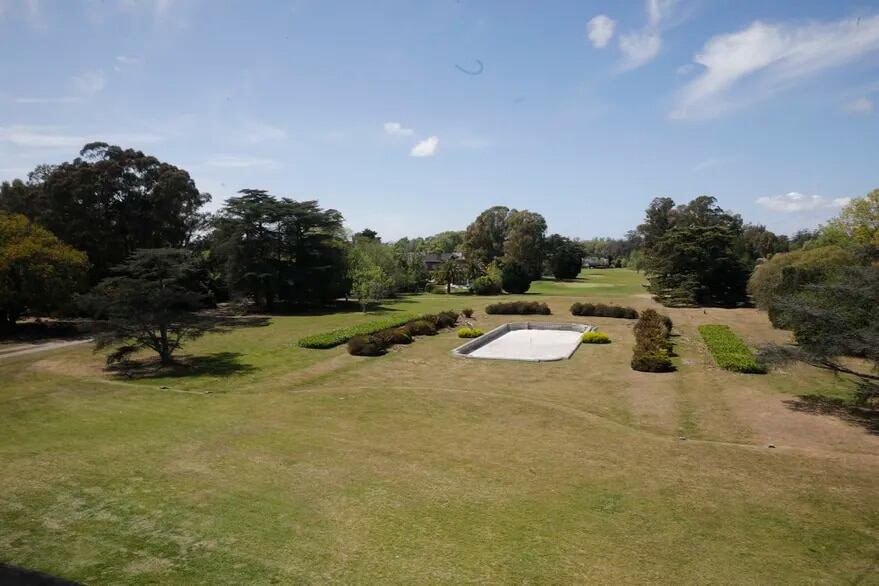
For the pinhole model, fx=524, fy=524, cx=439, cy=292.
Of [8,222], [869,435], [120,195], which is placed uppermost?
[120,195]

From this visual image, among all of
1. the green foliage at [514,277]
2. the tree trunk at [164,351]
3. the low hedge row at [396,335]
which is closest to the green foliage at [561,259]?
the green foliage at [514,277]

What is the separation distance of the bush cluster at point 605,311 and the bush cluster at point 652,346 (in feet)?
16.8

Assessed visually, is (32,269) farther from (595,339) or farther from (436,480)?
(595,339)

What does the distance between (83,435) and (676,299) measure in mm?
45899

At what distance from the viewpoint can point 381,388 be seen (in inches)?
734

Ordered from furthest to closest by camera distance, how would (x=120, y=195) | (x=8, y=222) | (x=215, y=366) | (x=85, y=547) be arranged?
(x=120, y=195), (x=8, y=222), (x=215, y=366), (x=85, y=547)

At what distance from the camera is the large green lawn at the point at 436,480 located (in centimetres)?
742

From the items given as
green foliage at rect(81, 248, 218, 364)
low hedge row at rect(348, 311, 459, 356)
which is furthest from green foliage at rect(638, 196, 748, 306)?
green foliage at rect(81, 248, 218, 364)

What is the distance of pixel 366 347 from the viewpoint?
80.3 feet

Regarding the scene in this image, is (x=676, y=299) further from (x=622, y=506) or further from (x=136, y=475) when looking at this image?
(x=136, y=475)

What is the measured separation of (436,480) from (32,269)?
27.1m

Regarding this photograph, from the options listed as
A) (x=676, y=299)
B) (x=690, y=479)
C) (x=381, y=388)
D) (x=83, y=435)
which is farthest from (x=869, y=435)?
(x=676, y=299)

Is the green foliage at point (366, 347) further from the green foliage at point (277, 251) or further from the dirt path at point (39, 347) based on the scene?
the green foliage at point (277, 251)

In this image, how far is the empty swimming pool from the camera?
24.8 meters
